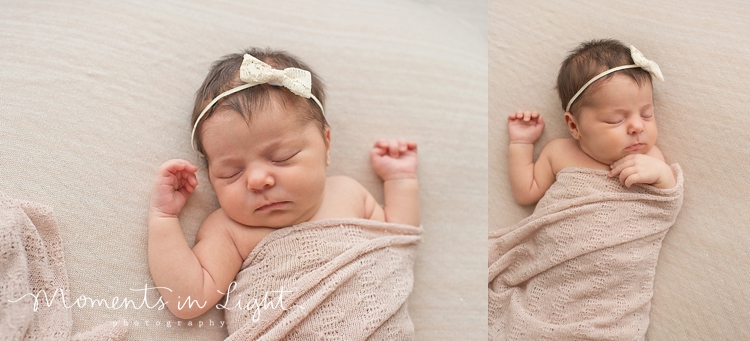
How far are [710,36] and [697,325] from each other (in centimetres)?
60

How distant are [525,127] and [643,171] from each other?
0.24m

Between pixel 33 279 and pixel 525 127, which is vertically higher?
pixel 525 127

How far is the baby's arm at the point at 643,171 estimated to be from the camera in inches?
40.1

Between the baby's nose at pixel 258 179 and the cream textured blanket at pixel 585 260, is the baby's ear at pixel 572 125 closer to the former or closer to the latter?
the cream textured blanket at pixel 585 260

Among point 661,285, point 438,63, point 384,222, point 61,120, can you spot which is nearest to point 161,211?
point 61,120

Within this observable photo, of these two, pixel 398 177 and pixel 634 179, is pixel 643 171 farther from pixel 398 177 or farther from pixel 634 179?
pixel 398 177

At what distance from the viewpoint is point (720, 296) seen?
1008 mm

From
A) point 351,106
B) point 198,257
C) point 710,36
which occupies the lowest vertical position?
point 198,257

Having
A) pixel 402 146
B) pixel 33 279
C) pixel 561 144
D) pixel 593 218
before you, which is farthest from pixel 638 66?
pixel 33 279

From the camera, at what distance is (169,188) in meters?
1.06

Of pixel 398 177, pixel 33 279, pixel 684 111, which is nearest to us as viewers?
pixel 33 279

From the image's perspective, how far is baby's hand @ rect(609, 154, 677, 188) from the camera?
102 centimetres

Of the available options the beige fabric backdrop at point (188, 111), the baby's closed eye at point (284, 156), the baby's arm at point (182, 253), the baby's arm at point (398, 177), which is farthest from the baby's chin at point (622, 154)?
the baby's arm at point (182, 253)

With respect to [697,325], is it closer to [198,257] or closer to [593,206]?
[593,206]
